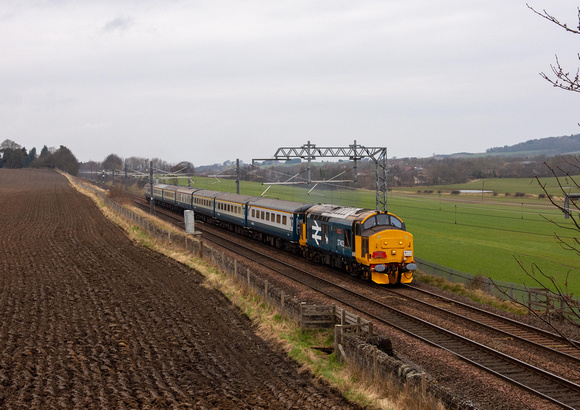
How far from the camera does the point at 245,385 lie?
39.6 ft

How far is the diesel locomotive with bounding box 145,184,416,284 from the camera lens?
23.5 metres

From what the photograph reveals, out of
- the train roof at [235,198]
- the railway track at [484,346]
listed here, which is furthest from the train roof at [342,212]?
the train roof at [235,198]

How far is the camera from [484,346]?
49.2ft

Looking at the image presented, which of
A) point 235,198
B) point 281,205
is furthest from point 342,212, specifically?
point 235,198

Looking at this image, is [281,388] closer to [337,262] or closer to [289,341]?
[289,341]

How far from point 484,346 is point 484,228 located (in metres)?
51.2

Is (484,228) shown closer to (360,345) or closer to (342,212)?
(342,212)

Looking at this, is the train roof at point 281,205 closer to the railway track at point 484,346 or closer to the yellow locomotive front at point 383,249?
the railway track at point 484,346

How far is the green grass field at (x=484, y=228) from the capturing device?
38250mm

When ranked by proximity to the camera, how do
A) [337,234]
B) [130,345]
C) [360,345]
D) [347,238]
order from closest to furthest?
[360,345], [130,345], [347,238], [337,234]

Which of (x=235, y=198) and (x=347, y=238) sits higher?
(x=235, y=198)

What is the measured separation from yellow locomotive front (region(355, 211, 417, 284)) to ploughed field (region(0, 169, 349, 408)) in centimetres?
690

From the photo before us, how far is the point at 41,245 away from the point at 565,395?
32.2 metres

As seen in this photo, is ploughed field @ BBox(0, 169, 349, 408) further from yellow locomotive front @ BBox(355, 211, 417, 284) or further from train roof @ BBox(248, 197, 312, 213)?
train roof @ BBox(248, 197, 312, 213)
